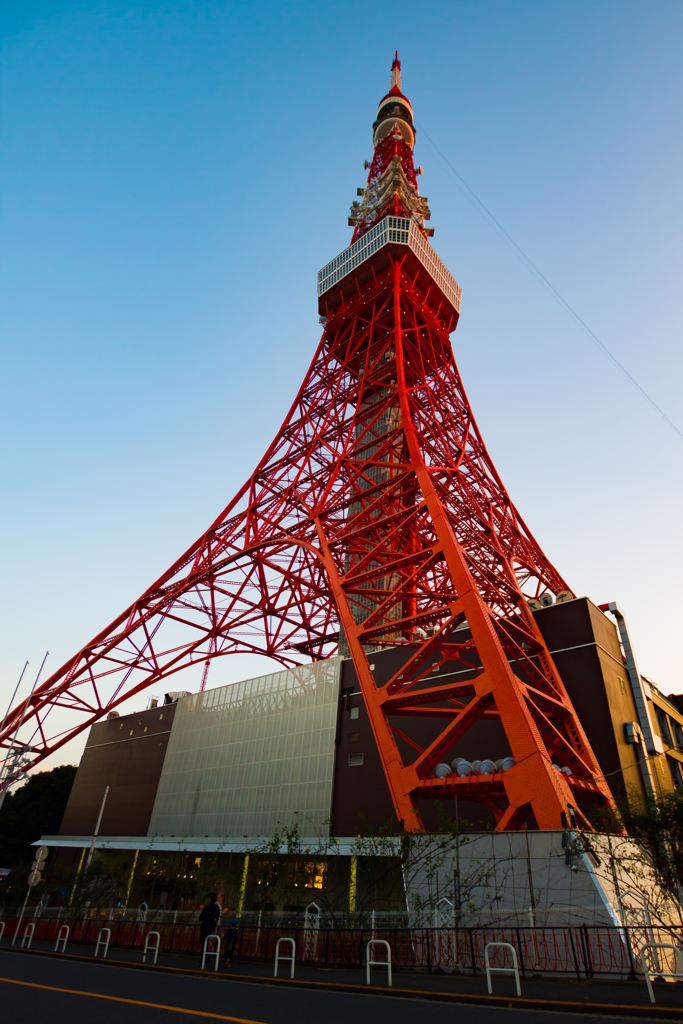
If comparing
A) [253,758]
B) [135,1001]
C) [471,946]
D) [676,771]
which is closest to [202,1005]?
[135,1001]

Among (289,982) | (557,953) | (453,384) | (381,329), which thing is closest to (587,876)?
(557,953)

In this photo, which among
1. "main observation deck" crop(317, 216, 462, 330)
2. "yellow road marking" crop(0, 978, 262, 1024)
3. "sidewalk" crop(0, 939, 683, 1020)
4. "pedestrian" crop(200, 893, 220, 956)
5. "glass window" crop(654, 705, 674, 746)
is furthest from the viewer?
"main observation deck" crop(317, 216, 462, 330)

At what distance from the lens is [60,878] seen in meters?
30.7

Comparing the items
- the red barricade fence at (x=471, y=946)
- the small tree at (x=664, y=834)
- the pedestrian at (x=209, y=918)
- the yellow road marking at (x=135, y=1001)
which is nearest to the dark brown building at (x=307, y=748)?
the red barricade fence at (x=471, y=946)

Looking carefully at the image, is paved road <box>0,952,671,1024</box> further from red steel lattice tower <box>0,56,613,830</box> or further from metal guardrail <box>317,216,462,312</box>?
metal guardrail <box>317,216,462,312</box>

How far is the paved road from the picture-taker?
6184mm

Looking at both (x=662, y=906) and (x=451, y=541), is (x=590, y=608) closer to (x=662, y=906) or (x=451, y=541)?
(x=451, y=541)

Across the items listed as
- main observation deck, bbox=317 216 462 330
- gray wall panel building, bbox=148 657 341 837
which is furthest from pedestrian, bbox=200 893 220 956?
main observation deck, bbox=317 216 462 330

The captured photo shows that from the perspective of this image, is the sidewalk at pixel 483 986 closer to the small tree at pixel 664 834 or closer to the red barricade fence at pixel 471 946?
the red barricade fence at pixel 471 946

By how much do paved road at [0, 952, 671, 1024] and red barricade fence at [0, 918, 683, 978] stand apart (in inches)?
108

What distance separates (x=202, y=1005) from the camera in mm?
7055

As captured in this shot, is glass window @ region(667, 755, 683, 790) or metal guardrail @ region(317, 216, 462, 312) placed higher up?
metal guardrail @ region(317, 216, 462, 312)

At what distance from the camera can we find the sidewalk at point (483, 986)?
22.6 ft

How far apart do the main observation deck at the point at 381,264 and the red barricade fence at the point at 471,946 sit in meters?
28.9
